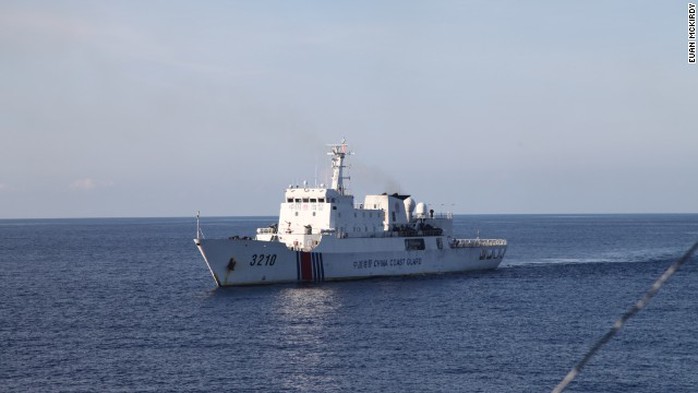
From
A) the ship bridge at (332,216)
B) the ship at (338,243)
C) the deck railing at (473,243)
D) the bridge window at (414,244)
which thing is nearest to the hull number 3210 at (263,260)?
the ship at (338,243)

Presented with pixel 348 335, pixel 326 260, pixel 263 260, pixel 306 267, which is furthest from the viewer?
pixel 326 260

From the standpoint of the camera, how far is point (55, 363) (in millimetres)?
36031

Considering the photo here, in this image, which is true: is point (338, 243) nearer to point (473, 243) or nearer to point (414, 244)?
point (414, 244)

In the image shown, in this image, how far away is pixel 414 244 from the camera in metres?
72.0

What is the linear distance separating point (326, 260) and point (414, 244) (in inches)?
458

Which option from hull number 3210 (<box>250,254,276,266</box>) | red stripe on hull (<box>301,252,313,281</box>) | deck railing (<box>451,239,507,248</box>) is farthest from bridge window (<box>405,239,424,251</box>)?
hull number 3210 (<box>250,254,276,266</box>)

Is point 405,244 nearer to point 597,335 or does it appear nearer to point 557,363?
point 597,335

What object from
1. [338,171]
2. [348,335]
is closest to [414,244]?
[338,171]

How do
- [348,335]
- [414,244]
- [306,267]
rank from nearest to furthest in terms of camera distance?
[348,335]
[306,267]
[414,244]

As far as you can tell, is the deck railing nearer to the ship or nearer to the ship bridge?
the ship

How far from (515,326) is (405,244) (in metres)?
25.7

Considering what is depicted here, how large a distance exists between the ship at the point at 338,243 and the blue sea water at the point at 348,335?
167 centimetres

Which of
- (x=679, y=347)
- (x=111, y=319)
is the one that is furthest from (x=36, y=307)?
(x=679, y=347)

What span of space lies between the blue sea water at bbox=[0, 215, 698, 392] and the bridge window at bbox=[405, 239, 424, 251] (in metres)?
2.81
